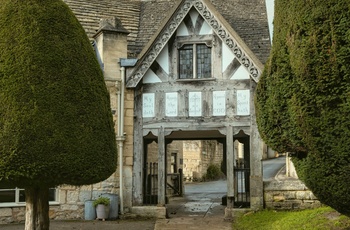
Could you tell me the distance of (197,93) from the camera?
14.0 metres

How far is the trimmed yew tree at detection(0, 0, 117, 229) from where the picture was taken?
297 inches

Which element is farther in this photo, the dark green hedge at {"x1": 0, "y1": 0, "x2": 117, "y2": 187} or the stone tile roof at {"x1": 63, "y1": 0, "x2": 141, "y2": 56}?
the stone tile roof at {"x1": 63, "y1": 0, "x2": 141, "y2": 56}

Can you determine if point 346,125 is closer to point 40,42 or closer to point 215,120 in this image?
point 40,42

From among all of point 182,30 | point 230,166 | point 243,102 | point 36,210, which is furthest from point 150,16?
point 36,210

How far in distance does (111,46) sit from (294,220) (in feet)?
23.1

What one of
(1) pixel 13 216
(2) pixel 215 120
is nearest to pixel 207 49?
(2) pixel 215 120

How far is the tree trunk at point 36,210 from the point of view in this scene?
27.4 feet

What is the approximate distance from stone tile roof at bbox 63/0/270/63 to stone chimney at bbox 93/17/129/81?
27.9 inches

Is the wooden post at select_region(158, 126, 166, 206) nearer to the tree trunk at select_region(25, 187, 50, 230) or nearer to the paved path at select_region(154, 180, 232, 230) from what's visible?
the paved path at select_region(154, 180, 232, 230)

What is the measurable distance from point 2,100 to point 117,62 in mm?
6694

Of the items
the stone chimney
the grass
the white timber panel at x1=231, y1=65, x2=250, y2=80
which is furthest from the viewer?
the stone chimney

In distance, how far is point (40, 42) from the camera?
8.05 m

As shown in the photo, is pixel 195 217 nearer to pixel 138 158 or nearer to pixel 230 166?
pixel 230 166

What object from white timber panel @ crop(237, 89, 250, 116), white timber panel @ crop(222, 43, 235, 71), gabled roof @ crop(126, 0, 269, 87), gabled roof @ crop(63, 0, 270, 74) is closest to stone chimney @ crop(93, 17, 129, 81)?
gabled roof @ crop(126, 0, 269, 87)
